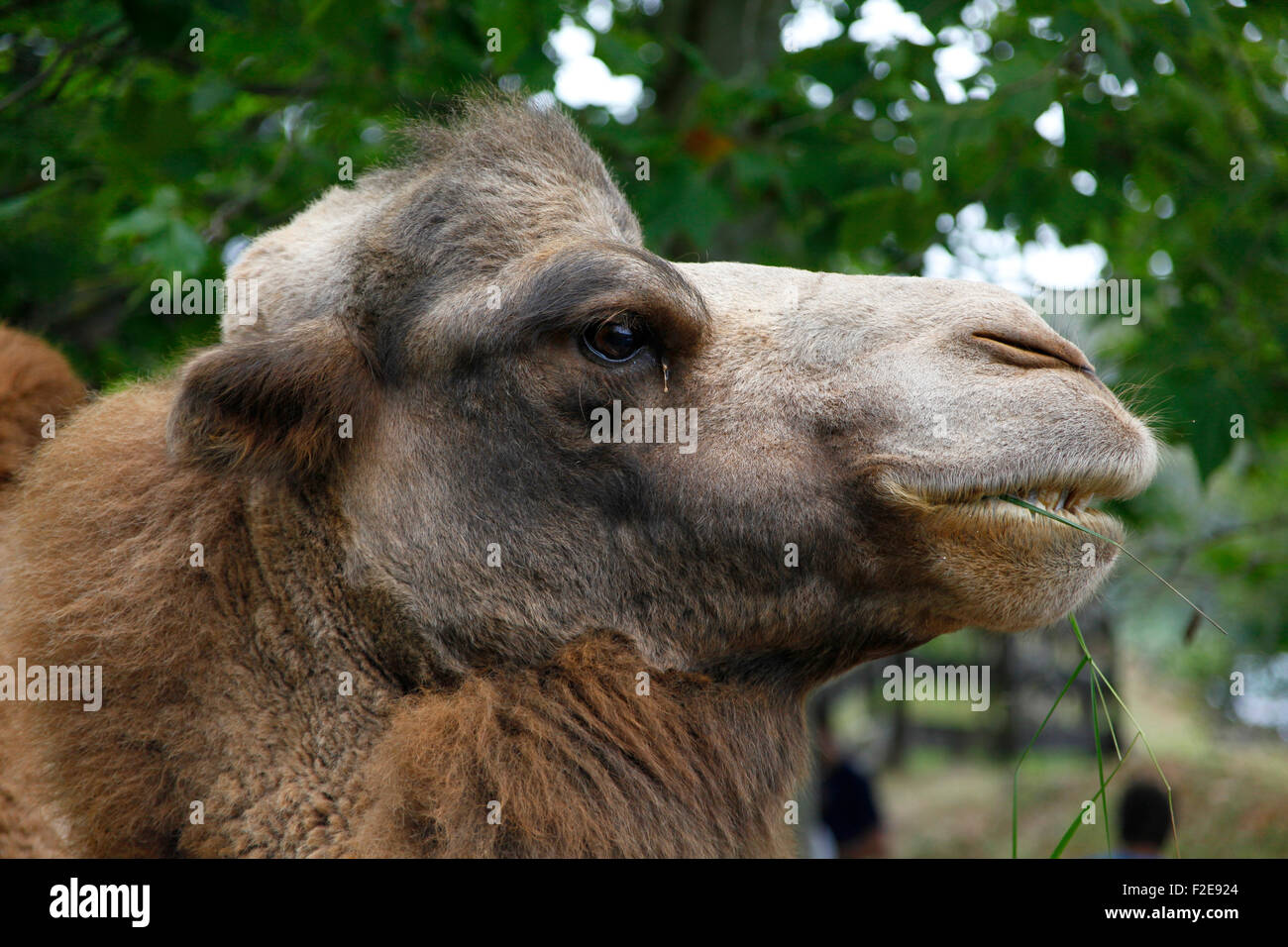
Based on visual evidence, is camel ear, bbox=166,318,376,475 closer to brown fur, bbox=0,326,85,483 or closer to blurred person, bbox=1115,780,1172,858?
brown fur, bbox=0,326,85,483

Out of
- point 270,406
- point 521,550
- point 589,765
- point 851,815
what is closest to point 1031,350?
point 521,550

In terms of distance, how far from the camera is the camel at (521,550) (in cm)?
238

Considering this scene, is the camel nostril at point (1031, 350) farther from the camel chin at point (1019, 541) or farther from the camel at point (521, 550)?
the camel chin at point (1019, 541)

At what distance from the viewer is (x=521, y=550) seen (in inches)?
102

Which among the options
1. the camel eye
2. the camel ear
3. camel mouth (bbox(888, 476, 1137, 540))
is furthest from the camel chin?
the camel ear

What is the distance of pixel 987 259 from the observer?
6344 millimetres

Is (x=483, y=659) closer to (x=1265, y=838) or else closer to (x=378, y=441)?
(x=378, y=441)


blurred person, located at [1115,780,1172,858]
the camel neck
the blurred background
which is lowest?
blurred person, located at [1115,780,1172,858]

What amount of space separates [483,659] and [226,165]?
388cm

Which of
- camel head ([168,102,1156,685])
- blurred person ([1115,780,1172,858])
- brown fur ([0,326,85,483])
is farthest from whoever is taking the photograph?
blurred person ([1115,780,1172,858])

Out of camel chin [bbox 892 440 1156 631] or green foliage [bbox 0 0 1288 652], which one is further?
green foliage [bbox 0 0 1288 652]

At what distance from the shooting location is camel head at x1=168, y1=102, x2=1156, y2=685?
8.07 feet
